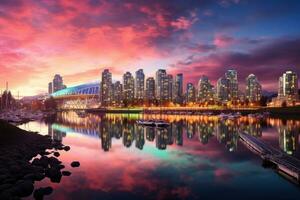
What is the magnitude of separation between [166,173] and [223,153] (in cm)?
1700

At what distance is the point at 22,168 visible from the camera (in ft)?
105

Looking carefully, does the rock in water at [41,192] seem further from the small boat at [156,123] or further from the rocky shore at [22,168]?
the small boat at [156,123]

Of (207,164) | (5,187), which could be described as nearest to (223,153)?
(207,164)

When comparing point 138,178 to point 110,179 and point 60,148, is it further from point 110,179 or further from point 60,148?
point 60,148

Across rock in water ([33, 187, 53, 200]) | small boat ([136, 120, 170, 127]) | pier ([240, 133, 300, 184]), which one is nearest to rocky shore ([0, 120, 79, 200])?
rock in water ([33, 187, 53, 200])

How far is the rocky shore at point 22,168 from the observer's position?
26094mm

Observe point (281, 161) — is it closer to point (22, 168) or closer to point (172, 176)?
point (172, 176)

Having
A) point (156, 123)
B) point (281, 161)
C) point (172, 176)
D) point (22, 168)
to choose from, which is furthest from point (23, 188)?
point (156, 123)

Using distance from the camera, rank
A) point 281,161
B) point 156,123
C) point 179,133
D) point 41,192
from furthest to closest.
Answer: point 156,123 → point 179,133 → point 281,161 → point 41,192

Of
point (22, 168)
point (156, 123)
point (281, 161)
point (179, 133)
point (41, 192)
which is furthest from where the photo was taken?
point (156, 123)

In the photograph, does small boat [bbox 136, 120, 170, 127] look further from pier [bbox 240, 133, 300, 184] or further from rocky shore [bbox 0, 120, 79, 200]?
rocky shore [bbox 0, 120, 79, 200]

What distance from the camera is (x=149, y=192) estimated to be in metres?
28.6

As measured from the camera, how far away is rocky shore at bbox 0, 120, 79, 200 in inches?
1027

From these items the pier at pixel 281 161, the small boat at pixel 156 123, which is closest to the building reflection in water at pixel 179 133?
the small boat at pixel 156 123
